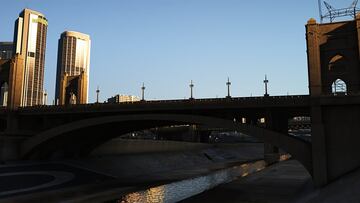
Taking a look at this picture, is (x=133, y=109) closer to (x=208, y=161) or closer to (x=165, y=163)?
(x=165, y=163)

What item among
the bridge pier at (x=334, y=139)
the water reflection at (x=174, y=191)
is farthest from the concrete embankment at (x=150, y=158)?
the bridge pier at (x=334, y=139)

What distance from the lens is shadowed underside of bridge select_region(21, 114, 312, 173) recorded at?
130ft

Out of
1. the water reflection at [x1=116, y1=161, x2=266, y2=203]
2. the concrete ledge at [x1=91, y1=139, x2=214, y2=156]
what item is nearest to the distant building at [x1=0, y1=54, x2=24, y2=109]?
the concrete ledge at [x1=91, y1=139, x2=214, y2=156]

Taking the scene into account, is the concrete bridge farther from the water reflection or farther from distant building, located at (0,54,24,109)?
the water reflection

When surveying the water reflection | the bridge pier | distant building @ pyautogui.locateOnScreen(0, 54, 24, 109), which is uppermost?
distant building @ pyautogui.locateOnScreen(0, 54, 24, 109)

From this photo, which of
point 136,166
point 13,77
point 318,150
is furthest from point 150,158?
point 318,150

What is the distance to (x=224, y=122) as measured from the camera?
44469 millimetres

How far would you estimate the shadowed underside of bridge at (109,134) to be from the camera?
130 ft

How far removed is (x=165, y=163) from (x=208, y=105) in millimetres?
35500

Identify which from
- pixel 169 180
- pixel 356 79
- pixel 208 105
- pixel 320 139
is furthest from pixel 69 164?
pixel 356 79

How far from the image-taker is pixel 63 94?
79938mm

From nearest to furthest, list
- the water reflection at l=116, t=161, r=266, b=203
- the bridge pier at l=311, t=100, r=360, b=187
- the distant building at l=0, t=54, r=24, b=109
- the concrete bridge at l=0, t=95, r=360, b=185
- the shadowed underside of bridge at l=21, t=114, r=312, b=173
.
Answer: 1. the bridge pier at l=311, t=100, r=360, b=187
2. the concrete bridge at l=0, t=95, r=360, b=185
3. the water reflection at l=116, t=161, r=266, b=203
4. the shadowed underside of bridge at l=21, t=114, r=312, b=173
5. the distant building at l=0, t=54, r=24, b=109

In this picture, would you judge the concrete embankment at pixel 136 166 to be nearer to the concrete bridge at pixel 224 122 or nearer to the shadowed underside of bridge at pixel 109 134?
the shadowed underside of bridge at pixel 109 134

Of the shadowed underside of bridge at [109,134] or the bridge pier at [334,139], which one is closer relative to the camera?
the bridge pier at [334,139]
